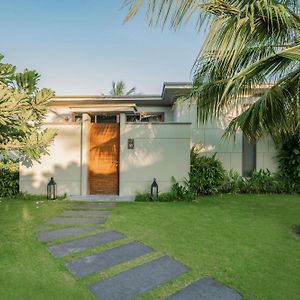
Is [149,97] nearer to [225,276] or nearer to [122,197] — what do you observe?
[122,197]

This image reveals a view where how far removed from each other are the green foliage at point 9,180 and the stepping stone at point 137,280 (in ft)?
22.7

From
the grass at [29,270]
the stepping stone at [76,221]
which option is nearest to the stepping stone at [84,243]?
the grass at [29,270]

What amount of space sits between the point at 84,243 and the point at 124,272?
1335mm

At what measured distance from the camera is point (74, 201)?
834 centimetres

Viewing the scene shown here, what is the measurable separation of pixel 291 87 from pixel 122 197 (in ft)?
19.1

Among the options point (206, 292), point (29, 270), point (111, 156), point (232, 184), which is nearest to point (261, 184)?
point (232, 184)

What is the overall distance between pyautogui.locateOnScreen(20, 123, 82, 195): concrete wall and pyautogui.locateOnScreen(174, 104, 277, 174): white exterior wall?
4059mm

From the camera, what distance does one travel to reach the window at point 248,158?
10984mm

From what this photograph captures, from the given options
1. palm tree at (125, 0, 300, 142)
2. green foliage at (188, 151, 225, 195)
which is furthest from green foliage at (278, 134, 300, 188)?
palm tree at (125, 0, 300, 142)

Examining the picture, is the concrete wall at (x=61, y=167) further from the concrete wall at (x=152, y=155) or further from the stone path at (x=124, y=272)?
the stone path at (x=124, y=272)

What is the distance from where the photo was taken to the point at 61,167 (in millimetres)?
9297

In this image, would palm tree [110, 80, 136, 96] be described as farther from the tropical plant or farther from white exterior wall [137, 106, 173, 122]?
the tropical plant

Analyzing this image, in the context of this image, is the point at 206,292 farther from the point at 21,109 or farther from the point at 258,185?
the point at 258,185

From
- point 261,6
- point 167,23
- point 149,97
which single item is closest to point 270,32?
point 261,6
